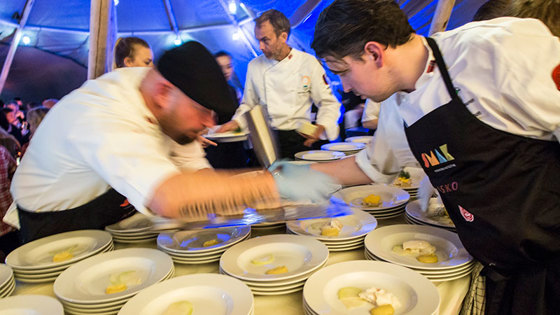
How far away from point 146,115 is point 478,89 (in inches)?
39.1

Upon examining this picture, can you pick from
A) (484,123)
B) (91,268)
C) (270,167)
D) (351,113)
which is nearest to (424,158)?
(484,123)

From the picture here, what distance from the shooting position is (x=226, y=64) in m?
3.92

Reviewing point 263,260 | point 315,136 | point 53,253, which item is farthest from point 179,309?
point 315,136

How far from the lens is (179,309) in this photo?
2.88 feet

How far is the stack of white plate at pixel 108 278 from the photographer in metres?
0.87

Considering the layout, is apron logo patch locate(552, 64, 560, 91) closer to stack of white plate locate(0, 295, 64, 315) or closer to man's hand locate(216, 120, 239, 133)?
stack of white plate locate(0, 295, 64, 315)

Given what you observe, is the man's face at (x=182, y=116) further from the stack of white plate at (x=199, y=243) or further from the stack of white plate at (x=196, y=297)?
the stack of white plate at (x=196, y=297)

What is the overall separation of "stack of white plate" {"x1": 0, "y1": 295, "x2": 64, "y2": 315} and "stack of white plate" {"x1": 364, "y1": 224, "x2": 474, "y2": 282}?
86cm

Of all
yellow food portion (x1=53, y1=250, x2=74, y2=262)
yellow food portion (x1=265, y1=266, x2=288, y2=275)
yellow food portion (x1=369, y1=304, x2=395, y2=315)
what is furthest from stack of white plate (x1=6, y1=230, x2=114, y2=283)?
yellow food portion (x1=369, y1=304, x2=395, y2=315)

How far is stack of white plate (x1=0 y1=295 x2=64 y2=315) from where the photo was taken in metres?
0.85

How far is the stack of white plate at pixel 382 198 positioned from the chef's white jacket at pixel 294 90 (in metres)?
1.18

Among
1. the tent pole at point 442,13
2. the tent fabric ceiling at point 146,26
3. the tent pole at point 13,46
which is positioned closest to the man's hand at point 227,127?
the tent pole at point 442,13

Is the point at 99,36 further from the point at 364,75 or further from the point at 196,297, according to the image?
the point at 196,297

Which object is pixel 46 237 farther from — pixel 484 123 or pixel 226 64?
pixel 226 64
